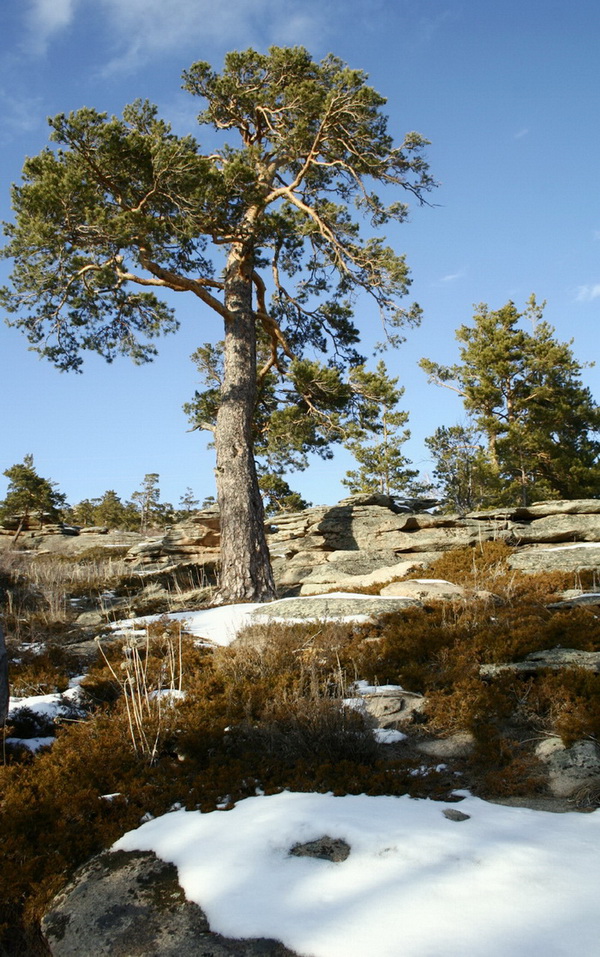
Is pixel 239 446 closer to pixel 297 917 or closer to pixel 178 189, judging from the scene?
pixel 178 189

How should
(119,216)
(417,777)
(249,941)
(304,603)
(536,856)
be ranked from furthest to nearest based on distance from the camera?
(119,216) → (304,603) → (417,777) → (536,856) → (249,941)

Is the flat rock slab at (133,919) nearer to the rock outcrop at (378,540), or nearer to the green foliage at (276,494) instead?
the rock outcrop at (378,540)

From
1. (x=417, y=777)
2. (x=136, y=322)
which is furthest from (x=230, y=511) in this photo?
(x=417, y=777)

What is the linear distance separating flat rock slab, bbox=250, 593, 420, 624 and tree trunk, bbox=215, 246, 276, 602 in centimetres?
239

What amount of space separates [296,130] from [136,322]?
17.4 ft

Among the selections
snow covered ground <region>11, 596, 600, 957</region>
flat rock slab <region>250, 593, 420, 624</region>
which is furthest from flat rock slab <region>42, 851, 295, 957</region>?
flat rock slab <region>250, 593, 420, 624</region>

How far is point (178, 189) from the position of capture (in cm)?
1020

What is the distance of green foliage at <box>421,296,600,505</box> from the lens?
72.4 feet

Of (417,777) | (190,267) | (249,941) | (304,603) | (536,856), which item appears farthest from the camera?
(190,267)

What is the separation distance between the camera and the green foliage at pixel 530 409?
869 inches

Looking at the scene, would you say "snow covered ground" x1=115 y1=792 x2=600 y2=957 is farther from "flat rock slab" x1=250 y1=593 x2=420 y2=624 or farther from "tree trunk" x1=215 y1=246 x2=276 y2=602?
"tree trunk" x1=215 y1=246 x2=276 y2=602

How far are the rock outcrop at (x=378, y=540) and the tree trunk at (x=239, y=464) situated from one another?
1188 mm

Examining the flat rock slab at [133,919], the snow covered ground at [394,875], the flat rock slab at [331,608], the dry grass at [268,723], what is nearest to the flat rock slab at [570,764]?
the dry grass at [268,723]

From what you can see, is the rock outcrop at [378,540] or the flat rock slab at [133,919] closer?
the flat rock slab at [133,919]
